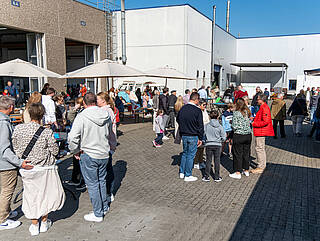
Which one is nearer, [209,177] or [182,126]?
[182,126]

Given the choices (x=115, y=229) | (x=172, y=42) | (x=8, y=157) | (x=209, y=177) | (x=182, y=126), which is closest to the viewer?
(x=8, y=157)

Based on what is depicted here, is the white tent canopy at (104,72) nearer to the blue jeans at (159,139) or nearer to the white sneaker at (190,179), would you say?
the blue jeans at (159,139)

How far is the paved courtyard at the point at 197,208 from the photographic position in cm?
390

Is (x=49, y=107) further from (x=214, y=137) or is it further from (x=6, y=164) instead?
(x=214, y=137)

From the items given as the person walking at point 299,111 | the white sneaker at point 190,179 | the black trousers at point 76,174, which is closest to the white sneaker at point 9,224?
the black trousers at point 76,174

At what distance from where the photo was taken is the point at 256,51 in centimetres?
3962

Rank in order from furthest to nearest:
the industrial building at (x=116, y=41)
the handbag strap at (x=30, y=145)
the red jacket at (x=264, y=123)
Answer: the industrial building at (x=116, y=41)
the red jacket at (x=264, y=123)
the handbag strap at (x=30, y=145)

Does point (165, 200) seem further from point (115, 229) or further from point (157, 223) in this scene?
point (115, 229)

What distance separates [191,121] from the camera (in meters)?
5.54

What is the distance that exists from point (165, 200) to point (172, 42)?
19220 mm

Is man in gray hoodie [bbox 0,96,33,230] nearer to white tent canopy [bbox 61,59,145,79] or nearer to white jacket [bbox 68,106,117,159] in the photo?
white jacket [bbox 68,106,117,159]

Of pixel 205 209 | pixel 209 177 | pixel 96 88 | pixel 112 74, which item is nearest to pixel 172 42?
pixel 96 88

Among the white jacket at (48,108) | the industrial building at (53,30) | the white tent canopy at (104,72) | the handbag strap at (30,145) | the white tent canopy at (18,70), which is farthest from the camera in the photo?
the industrial building at (53,30)

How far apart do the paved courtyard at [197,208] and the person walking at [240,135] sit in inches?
15.6
